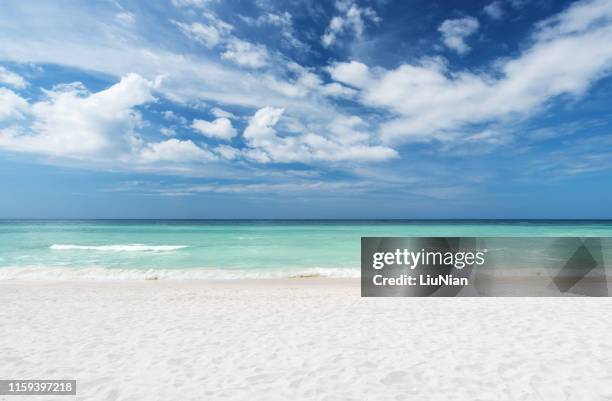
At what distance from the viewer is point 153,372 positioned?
4.36 metres

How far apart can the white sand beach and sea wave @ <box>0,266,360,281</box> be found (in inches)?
193

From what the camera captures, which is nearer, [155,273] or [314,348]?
[314,348]

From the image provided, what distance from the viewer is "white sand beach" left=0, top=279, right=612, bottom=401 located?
12.9ft

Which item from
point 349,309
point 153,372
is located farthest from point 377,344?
point 153,372

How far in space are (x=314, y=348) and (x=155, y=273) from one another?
426 inches

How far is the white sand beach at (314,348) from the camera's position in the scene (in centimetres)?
393

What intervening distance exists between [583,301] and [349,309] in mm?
5435

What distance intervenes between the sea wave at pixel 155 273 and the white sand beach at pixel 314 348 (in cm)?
491

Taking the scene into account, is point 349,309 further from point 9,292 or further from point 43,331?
point 9,292

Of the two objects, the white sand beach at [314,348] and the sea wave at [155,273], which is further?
the sea wave at [155,273]

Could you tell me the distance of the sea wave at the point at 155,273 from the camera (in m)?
13.3

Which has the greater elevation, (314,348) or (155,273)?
(314,348)

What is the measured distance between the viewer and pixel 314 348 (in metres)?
5.14

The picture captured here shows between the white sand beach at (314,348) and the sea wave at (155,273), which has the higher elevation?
the white sand beach at (314,348)
